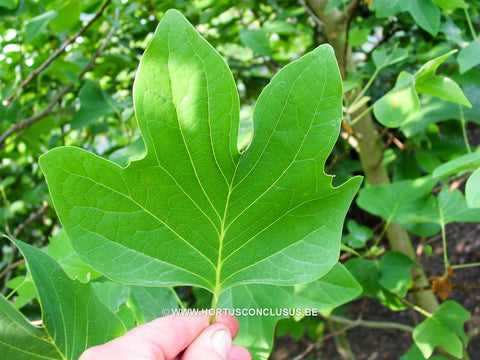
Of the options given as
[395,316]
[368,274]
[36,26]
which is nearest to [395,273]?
[368,274]

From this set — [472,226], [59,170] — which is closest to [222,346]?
[59,170]

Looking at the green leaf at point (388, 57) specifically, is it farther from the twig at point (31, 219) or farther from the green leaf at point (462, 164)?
the twig at point (31, 219)

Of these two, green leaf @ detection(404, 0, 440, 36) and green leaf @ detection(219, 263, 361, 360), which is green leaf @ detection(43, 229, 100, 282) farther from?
green leaf @ detection(404, 0, 440, 36)

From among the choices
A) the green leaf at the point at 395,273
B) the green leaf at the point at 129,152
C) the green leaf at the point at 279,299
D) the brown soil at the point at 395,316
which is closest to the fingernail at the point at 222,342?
the green leaf at the point at 279,299

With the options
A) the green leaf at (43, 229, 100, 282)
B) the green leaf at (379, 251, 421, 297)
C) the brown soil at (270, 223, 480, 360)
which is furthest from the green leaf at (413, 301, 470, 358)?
the brown soil at (270, 223, 480, 360)

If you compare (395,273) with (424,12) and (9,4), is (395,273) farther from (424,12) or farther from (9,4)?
(9,4)

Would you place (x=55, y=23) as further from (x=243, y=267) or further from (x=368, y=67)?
(x=243, y=267)
